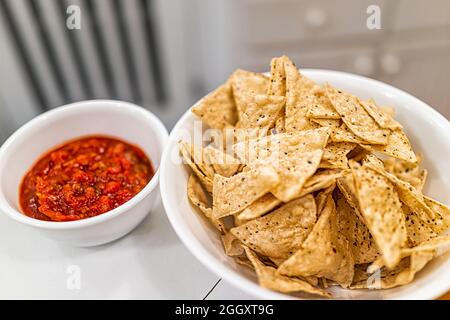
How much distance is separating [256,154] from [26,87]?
1228 mm

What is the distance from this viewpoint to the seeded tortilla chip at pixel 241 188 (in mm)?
785

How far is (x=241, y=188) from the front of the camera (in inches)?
32.5

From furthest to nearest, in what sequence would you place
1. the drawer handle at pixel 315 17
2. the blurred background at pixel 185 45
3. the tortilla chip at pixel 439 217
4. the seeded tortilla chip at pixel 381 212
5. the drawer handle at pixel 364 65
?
1. the drawer handle at pixel 364 65
2. the drawer handle at pixel 315 17
3. the blurred background at pixel 185 45
4. the tortilla chip at pixel 439 217
5. the seeded tortilla chip at pixel 381 212

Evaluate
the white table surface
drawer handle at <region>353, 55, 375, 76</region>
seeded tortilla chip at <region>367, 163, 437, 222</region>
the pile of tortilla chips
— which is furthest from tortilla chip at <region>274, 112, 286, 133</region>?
drawer handle at <region>353, 55, 375, 76</region>

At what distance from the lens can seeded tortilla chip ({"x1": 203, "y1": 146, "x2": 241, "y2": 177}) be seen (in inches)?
36.5

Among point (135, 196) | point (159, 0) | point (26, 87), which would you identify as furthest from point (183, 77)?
point (135, 196)

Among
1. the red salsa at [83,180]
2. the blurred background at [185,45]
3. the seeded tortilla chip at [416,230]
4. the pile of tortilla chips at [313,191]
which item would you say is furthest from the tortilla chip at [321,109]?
the blurred background at [185,45]

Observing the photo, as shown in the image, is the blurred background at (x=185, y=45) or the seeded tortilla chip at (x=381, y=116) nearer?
the seeded tortilla chip at (x=381, y=116)

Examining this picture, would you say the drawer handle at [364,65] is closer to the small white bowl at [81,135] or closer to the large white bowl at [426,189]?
the large white bowl at [426,189]

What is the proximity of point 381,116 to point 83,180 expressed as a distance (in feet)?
2.04

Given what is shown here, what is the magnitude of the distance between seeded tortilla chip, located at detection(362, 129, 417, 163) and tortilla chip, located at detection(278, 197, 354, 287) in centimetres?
15

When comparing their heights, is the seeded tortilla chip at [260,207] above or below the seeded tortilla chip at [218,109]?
below

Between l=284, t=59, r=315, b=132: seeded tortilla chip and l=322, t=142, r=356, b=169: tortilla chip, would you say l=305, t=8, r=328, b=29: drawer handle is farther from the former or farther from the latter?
l=322, t=142, r=356, b=169: tortilla chip

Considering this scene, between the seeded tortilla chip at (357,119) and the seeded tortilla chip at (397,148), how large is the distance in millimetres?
15
